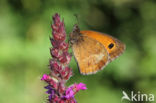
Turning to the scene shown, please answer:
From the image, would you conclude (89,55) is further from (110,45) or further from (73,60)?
(73,60)

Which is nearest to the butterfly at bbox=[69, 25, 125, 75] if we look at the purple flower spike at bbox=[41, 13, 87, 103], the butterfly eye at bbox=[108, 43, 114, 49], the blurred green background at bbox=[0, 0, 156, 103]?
the butterfly eye at bbox=[108, 43, 114, 49]

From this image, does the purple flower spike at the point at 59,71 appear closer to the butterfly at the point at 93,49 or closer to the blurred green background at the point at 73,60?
the butterfly at the point at 93,49

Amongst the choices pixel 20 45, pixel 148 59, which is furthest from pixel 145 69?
pixel 20 45

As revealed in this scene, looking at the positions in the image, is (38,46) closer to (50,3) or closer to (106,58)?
(50,3)

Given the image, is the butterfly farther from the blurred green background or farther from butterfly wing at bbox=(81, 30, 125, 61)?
the blurred green background

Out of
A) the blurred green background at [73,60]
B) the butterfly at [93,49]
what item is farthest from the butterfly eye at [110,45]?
the blurred green background at [73,60]

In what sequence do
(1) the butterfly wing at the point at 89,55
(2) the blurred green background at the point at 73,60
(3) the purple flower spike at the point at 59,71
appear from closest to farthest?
(3) the purple flower spike at the point at 59,71 < (1) the butterfly wing at the point at 89,55 < (2) the blurred green background at the point at 73,60

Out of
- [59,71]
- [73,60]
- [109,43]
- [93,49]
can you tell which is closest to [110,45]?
[109,43]
